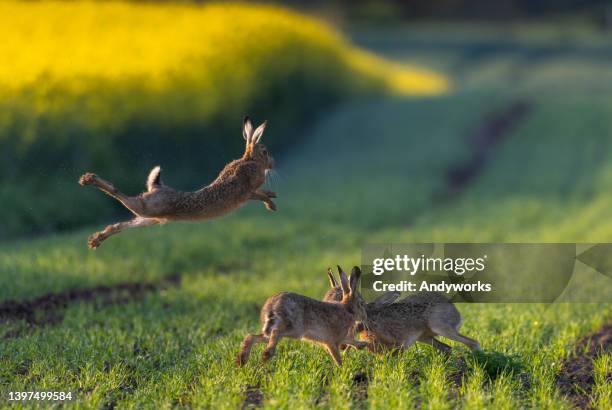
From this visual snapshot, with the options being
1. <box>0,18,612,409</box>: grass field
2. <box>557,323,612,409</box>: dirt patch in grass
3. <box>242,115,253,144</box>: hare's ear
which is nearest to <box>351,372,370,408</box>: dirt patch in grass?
<box>0,18,612,409</box>: grass field

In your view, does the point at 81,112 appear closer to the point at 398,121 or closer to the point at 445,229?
the point at 445,229

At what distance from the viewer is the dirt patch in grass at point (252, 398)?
23.7ft

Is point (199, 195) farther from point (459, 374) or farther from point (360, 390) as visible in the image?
point (459, 374)

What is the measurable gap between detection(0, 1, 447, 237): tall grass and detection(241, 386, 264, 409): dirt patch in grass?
7.43 meters

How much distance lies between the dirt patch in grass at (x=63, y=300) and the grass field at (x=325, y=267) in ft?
0.15

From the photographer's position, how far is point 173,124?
70.5 ft

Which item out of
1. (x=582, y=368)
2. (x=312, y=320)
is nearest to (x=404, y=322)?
(x=312, y=320)

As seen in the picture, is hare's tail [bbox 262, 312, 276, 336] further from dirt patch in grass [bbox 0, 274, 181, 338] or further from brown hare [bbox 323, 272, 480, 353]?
dirt patch in grass [bbox 0, 274, 181, 338]

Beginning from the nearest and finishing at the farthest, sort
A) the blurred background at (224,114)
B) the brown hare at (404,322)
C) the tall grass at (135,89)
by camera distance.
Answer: the brown hare at (404,322)
the tall grass at (135,89)
the blurred background at (224,114)

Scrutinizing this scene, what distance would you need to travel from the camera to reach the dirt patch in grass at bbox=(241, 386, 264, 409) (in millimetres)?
7234

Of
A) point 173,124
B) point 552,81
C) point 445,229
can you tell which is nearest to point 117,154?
point 173,124

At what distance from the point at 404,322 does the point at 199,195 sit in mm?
2768

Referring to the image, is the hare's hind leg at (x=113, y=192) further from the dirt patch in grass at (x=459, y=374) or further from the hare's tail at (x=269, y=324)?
the dirt patch in grass at (x=459, y=374)

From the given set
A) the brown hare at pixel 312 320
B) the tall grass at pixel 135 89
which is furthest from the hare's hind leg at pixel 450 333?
the tall grass at pixel 135 89
